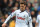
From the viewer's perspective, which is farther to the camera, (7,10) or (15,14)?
(7,10)

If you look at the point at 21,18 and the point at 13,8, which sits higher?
the point at 13,8

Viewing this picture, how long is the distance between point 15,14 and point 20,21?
291mm

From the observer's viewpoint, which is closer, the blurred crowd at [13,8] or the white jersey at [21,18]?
the white jersey at [21,18]

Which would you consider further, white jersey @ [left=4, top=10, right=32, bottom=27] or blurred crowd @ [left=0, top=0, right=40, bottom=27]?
blurred crowd @ [left=0, top=0, right=40, bottom=27]

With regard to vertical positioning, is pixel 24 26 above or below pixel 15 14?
below

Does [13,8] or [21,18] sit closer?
[21,18]

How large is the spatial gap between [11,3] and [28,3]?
1.00 meters

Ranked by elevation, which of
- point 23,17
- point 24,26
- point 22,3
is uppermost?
point 22,3

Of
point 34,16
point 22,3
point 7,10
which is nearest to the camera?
point 22,3

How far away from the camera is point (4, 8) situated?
7.86m

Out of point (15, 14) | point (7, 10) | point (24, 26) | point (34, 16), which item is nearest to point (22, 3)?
point (15, 14)

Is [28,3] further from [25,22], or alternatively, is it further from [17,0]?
[25,22]

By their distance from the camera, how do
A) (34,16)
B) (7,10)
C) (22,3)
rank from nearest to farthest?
(22,3)
(34,16)
(7,10)

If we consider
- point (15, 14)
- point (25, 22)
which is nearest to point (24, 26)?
point (25, 22)
